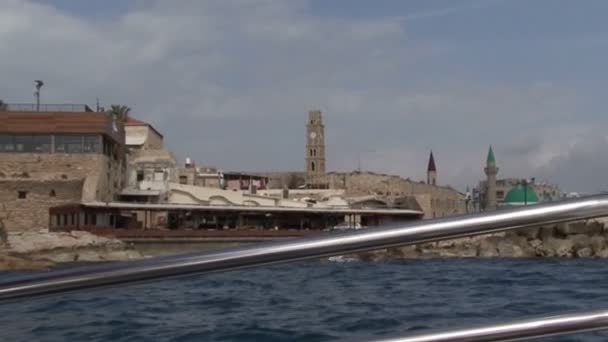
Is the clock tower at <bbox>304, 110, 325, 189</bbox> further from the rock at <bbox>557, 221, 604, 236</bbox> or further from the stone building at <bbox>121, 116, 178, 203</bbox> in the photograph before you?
the rock at <bbox>557, 221, 604, 236</bbox>

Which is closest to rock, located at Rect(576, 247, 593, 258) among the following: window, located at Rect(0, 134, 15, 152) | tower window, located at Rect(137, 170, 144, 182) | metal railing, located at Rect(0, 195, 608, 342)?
window, located at Rect(0, 134, 15, 152)

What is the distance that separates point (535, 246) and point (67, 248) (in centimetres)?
1634

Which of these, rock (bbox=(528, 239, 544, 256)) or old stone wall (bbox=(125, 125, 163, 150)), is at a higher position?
old stone wall (bbox=(125, 125, 163, 150))

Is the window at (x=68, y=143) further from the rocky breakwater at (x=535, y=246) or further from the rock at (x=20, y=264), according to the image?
the rocky breakwater at (x=535, y=246)

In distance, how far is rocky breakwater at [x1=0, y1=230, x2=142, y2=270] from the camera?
30438 mm

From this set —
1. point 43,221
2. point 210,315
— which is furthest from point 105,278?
point 43,221

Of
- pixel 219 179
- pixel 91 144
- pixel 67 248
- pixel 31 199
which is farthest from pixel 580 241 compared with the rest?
pixel 219 179

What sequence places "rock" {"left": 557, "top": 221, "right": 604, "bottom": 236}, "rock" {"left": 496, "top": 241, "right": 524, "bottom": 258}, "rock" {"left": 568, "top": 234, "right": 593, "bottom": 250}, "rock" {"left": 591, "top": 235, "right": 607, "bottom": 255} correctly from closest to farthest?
1. "rock" {"left": 496, "top": 241, "right": 524, "bottom": 258}
2. "rock" {"left": 591, "top": 235, "right": 607, "bottom": 255}
3. "rock" {"left": 568, "top": 234, "right": 593, "bottom": 250}
4. "rock" {"left": 557, "top": 221, "right": 604, "bottom": 236}

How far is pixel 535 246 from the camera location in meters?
29.0

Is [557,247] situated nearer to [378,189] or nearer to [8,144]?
[8,144]

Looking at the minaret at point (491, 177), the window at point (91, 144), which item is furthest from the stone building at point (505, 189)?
the window at point (91, 144)

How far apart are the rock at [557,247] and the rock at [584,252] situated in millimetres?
300

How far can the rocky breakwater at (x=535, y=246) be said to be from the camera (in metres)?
27.9

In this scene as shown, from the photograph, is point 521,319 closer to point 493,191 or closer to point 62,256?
point 62,256
